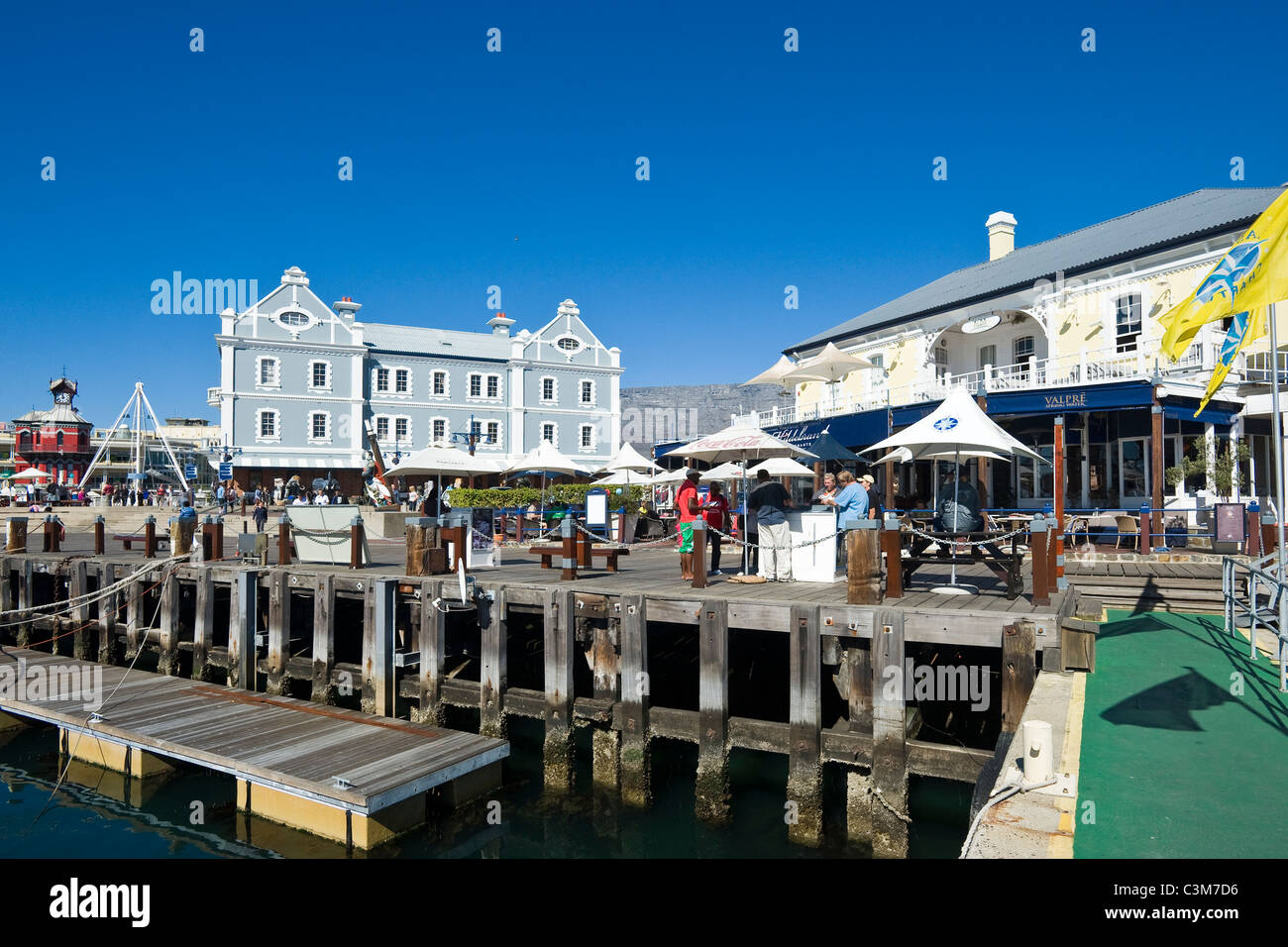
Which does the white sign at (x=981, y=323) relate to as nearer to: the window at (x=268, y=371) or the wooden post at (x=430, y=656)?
the wooden post at (x=430, y=656)

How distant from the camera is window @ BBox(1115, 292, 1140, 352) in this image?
72.2 feet

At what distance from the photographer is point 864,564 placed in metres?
8.56

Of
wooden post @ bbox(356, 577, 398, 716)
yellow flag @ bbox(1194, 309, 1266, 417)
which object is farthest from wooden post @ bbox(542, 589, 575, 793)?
yellow flag @ bbox(1194, 309, 1266, 417)

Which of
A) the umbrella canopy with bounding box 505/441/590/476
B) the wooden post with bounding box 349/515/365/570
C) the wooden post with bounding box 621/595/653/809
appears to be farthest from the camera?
the umbrella canopy with bounding box 505/441/590/476

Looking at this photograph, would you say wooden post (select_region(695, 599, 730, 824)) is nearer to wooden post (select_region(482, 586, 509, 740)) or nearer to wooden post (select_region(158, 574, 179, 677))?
wooden post (select_region(482, 586, 509, 740))

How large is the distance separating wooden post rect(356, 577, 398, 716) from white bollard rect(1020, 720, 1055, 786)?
9.08 meters

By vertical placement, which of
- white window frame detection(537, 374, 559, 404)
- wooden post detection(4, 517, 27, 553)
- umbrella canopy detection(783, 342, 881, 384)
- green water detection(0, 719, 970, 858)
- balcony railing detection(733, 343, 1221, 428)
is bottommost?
green water detection(0, 719, 970, 858)

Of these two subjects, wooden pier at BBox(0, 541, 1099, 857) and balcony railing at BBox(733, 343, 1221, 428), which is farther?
balcony railing at BBox(733, 343, 1221, 428)

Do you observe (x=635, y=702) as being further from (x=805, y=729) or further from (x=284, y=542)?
(x=284, y=542)

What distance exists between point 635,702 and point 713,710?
3.38ft

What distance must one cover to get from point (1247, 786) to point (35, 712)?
14457 mm
